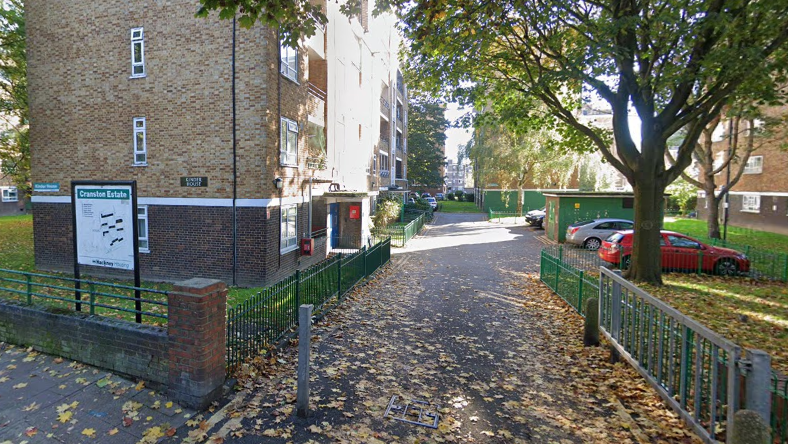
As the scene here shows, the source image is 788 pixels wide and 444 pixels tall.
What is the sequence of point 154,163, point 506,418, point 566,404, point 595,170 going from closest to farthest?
point 506,418 → point 566,404 → point 154,163 → point 595,170

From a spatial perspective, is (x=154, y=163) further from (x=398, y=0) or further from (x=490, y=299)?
(x=490, y=299)

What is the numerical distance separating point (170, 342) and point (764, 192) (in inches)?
1458

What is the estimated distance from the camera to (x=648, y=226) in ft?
41.5

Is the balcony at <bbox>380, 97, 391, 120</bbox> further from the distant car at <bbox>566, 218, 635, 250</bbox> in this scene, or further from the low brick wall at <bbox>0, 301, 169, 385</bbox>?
the low brick wall at <bbox>0, 301, 169, 385</bbox>

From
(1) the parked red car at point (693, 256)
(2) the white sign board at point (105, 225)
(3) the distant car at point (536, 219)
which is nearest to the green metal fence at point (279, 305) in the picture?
(2) the white sign board at point (105, 225)

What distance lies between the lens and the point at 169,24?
13336mm

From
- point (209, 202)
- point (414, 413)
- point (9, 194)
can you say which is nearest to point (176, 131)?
point (209, 202)

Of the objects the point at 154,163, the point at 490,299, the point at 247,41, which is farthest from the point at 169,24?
the point at 490,299

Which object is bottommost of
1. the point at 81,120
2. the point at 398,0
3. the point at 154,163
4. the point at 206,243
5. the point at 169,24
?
the point at 206,243

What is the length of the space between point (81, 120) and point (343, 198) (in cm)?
953

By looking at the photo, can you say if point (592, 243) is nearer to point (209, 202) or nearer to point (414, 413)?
point (209, 202)

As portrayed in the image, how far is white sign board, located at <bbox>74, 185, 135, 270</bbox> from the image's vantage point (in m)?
6.82

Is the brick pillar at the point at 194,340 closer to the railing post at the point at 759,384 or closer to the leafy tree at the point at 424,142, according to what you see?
the railing post at the point at 759,384

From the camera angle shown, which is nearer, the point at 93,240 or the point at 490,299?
the point at 93,240
